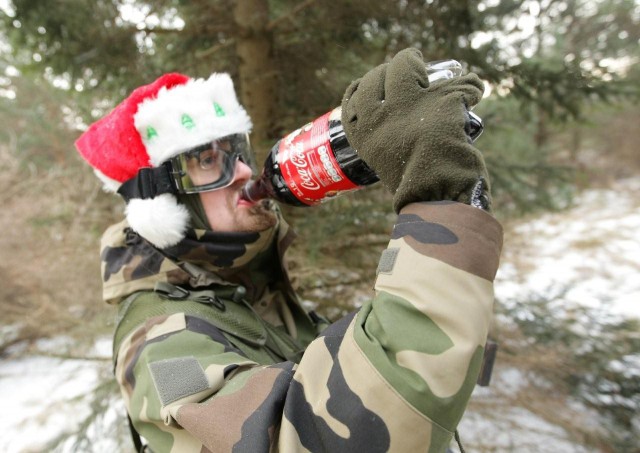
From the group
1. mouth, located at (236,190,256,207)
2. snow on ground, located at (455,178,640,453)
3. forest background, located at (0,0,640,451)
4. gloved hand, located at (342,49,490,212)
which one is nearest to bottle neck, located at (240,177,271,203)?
mouth, located at (236,190,256,207)

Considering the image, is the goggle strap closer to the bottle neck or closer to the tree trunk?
the bottle neck

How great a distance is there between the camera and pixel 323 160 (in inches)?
55.1

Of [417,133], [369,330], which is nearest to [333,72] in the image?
[417,133]

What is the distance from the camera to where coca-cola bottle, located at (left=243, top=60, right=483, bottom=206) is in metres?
1.35

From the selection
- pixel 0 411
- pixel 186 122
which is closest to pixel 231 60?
pixel 186 122

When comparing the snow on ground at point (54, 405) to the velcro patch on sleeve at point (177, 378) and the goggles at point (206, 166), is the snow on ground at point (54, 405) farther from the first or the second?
the velcro patch on sleeve at point (177, 378)

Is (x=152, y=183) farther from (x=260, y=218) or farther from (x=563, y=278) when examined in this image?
(x=563, y=278)

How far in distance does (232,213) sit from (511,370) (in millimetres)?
3526

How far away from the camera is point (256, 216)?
1.91 metres

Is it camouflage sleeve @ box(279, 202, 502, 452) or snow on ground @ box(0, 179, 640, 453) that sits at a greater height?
camouflage sleeve @ box(279, 202, 502, 452)

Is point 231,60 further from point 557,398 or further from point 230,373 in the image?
point 557,398

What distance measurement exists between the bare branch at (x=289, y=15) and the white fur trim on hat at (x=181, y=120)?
1204 millimetres

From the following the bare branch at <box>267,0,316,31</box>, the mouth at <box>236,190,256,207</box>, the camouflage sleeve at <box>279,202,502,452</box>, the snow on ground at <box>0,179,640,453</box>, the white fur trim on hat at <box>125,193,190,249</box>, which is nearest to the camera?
the camouflage sleeve at <box>279,202,502,452</box>

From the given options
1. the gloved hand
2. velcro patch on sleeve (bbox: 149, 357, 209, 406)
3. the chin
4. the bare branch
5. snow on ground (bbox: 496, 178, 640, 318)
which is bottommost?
snow on ground (bbox: 496, 178, 640, 318)
